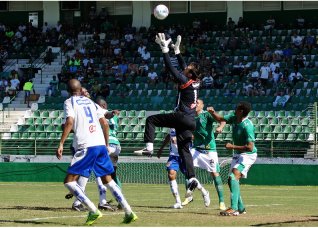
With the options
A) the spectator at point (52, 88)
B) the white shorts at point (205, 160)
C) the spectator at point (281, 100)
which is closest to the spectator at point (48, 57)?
the spectator at point (52, 88)

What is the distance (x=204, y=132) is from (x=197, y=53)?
26476 millimetres

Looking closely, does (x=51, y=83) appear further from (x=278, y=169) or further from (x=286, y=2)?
(x=278, y=169)

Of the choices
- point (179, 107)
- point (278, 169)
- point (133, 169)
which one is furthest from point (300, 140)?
point (179, 107)

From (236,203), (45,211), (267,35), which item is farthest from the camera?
(267,35)

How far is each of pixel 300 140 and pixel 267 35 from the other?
12.5 metres

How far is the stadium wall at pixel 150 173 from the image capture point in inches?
1308

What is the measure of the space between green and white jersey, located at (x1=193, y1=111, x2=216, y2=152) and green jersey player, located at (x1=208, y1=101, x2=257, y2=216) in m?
2.18

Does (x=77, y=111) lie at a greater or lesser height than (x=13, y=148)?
greater

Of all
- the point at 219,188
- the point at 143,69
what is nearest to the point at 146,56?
the point at 143,69

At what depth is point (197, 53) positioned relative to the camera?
46062 mm

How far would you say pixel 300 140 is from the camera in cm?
3531

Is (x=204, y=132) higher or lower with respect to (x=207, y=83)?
higher

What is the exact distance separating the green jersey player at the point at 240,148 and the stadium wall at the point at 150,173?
53.0 feet

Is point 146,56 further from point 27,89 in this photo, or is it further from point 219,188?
point 219,188
